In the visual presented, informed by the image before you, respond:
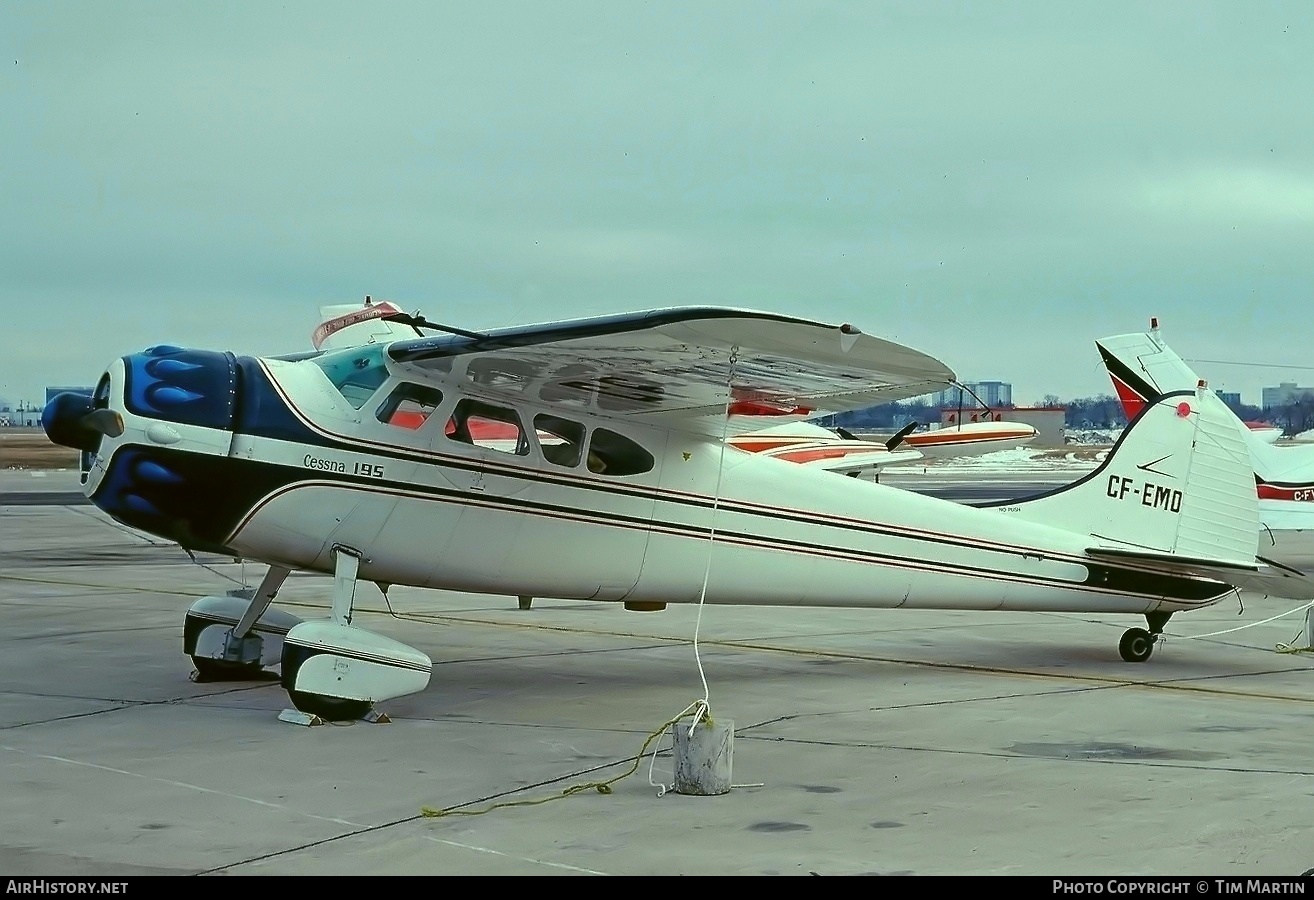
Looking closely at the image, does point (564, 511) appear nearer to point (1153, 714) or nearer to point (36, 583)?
point (1153, 714)

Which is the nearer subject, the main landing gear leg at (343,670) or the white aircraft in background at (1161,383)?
the main landing gear leg at (343,670)

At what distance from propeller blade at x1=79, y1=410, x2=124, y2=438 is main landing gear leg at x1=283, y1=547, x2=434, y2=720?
1.56 metres

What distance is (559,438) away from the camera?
942cm

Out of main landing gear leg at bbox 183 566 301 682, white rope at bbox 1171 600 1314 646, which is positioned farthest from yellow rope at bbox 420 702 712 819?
white rope at bbox 1171 600 1314 646

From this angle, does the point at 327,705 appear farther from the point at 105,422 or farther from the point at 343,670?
the point at 105,422

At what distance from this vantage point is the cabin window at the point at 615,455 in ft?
31.2

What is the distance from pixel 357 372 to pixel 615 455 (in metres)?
1.92

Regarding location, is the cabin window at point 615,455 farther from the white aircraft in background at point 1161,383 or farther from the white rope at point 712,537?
the white aircraft in background at point 1161,383

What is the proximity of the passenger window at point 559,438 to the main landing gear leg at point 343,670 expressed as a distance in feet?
5.88

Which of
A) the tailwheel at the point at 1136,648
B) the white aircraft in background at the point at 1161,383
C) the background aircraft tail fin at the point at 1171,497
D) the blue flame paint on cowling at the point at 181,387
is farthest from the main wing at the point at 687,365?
the white aircraft in background at the point at 1161,383

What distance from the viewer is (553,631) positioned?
524 inches

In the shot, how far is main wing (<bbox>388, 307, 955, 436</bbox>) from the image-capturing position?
24.3ft

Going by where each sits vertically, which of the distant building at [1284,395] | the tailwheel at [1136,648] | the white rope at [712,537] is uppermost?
the distant building at [1284,395]

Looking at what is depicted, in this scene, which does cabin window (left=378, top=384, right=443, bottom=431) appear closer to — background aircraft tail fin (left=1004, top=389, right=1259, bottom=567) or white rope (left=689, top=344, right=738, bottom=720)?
white rope (left=689, top=344, right=738, bottom=720)
